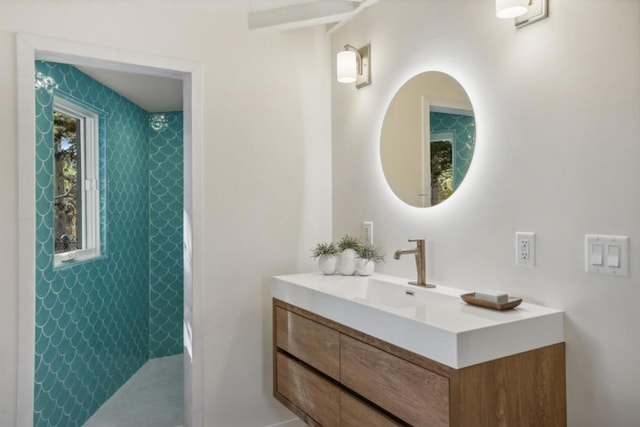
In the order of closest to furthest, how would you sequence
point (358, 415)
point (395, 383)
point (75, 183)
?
point (395, 383) → point (358, 415) → point (75, 183)

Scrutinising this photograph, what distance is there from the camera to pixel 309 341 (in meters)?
1.93

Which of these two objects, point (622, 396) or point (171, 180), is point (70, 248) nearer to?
point (171, 180)

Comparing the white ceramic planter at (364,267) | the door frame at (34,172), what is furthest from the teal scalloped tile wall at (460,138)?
the door frame at (34,172)

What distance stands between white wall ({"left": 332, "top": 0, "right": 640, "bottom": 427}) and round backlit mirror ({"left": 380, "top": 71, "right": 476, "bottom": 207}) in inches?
2.1

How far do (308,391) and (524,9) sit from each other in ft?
5.75

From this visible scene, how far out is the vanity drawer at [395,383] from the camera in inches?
50.3

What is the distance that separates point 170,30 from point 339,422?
204 centimetres

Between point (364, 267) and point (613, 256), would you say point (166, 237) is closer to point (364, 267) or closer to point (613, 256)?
→ point (364, 267)

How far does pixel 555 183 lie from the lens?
1.44 m

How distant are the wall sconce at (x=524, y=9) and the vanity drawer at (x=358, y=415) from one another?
4.79ft

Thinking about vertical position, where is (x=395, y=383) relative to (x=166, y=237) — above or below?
below

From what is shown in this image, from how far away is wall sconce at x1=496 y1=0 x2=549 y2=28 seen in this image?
145 centimetres

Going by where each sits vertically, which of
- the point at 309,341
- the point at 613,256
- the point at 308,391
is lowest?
the point at 308,391

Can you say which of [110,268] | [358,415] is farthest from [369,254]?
[110,268]
